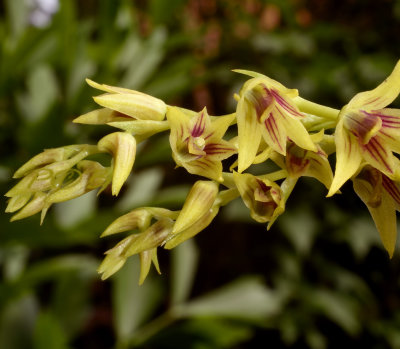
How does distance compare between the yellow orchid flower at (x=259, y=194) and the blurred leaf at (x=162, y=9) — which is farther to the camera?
the blurred leaf at (x=162, y=9)

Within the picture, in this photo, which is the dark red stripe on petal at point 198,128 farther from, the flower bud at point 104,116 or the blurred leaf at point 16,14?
the blurred leaf at point 16,14

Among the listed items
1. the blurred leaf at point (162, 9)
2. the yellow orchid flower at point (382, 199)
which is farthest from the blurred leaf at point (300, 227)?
the yellow orchid flower at point (382, 199)

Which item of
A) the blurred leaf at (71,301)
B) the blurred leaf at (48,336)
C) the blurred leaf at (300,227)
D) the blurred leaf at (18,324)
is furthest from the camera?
the blurred leaf at (300,227)

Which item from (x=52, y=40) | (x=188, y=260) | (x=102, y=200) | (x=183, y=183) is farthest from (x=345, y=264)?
(x=52, y=40)

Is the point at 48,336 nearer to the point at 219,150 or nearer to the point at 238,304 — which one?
the point at 238,304

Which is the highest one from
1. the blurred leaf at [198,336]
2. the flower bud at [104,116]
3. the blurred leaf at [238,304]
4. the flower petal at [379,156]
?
the flower bud at [104,116]

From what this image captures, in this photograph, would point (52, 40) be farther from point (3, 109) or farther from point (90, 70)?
point (3, 109)

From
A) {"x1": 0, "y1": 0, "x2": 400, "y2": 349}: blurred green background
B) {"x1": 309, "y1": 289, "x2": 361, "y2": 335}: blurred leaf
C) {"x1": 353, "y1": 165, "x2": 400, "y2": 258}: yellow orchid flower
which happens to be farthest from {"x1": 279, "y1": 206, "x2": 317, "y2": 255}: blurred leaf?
{"x1": 353, "y1": 165, "x2": 400, "y2": 258}: yellow orchid flower

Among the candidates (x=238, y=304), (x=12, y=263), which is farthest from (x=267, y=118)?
(x=12, y=263)

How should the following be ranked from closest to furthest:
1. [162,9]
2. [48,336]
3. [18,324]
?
[48,336], [18,324], [162,9]
